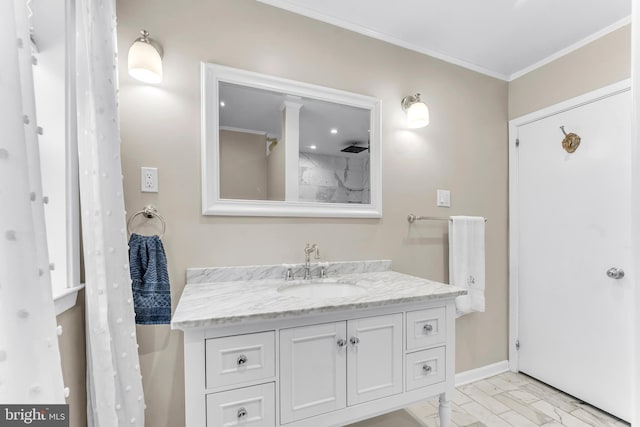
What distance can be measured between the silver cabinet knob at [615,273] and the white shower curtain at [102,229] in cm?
261

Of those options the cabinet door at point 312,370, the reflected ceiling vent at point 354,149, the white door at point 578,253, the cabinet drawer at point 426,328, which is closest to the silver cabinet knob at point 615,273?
the white door at point 578,253

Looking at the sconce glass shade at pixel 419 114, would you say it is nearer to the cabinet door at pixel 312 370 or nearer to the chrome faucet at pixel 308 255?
the chrome faucet at pixel 308 255

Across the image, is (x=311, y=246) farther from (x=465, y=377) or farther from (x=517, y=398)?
(x=517, y=398)

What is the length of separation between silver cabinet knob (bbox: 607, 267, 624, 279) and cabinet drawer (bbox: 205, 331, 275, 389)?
2102mm

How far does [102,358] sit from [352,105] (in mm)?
1700

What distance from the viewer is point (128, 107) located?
1.36 meters

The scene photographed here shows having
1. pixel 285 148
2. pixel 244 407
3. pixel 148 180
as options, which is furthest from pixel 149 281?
pixel 285 148

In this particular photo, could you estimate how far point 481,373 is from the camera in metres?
2.22

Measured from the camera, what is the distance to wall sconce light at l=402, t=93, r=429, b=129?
1866mm

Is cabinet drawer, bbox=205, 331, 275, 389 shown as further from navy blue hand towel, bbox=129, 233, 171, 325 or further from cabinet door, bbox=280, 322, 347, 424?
navy blue hand towel, bbox=129, 233, 171, 325

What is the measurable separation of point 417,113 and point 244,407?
1.81m

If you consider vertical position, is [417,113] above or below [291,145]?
above

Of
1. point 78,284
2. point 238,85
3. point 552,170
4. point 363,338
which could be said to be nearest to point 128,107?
point 238,85

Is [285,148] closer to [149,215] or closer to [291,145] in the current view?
[291,145]
